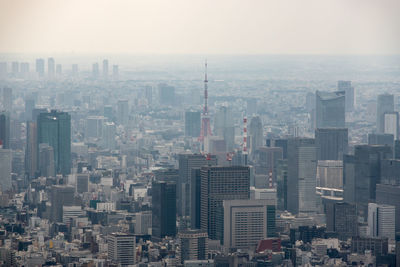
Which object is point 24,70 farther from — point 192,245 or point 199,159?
point 192,245

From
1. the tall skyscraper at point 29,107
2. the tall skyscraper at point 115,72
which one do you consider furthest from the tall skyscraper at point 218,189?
the tall skyscraper at point 29,107

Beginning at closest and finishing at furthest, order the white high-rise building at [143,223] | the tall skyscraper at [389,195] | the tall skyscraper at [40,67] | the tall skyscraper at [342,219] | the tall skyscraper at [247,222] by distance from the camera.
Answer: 1. the tall skyscraper at [247,222]
2. the white high-rise building at [143,223]
3. the tall skyscraper at [342,219]
4. the tall skyscraper at [389,195]
5. the tall skyscraper at [40,67]

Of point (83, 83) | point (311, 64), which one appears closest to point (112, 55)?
point (83, 83)

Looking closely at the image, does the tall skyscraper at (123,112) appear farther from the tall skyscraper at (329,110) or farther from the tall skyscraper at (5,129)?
the tall skyscraper at (329,110)

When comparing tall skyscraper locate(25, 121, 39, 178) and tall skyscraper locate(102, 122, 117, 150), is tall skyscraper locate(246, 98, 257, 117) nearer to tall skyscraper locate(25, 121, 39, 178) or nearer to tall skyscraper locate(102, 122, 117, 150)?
tall skyscraper locate(102, 122, 117, 150)

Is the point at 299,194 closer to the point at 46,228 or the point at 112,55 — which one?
the point at 112,55

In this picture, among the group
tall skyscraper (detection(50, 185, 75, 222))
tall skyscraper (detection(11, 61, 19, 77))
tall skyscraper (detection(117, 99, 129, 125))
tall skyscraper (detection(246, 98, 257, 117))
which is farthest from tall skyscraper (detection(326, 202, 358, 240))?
tall skyscraper (detection(117, 99, 129, 125))
